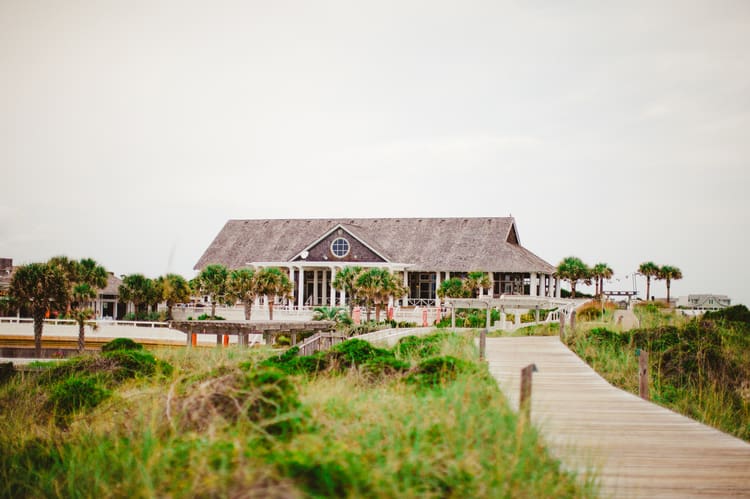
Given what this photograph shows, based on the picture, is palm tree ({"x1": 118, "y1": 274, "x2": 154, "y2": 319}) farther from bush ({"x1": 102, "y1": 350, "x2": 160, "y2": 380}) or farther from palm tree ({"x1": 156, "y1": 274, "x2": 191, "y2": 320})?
bush ({"x1": 102, "y1": 350, "x2": 160, "y2": 380})

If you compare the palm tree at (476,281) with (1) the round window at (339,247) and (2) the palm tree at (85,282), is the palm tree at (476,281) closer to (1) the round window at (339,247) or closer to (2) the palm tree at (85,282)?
(1) the round window at (339,247)

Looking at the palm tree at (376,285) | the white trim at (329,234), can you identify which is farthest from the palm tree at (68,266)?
the white trim at (329,234)

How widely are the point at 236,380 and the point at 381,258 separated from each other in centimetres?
4009

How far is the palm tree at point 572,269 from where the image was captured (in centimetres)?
5225

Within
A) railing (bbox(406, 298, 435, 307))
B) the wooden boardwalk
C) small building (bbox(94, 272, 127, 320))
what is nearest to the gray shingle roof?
railing (bbox(406, 298, 435, 307))

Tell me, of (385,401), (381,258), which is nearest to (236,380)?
(385,401)

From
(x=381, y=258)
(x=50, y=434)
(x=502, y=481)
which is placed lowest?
(x=50, y=434)

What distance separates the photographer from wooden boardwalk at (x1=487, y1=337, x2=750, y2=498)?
6.38 metres

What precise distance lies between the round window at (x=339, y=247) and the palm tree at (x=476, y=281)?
866 centimetres

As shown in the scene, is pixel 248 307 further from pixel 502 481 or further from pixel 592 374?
pixel 502 481

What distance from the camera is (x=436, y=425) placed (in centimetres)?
648

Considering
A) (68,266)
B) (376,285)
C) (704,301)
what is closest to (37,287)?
(68,266)

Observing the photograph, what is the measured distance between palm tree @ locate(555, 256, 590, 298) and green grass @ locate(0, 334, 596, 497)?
44635mm

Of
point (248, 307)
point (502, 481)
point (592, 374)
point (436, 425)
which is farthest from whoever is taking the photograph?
point (248, 307)
